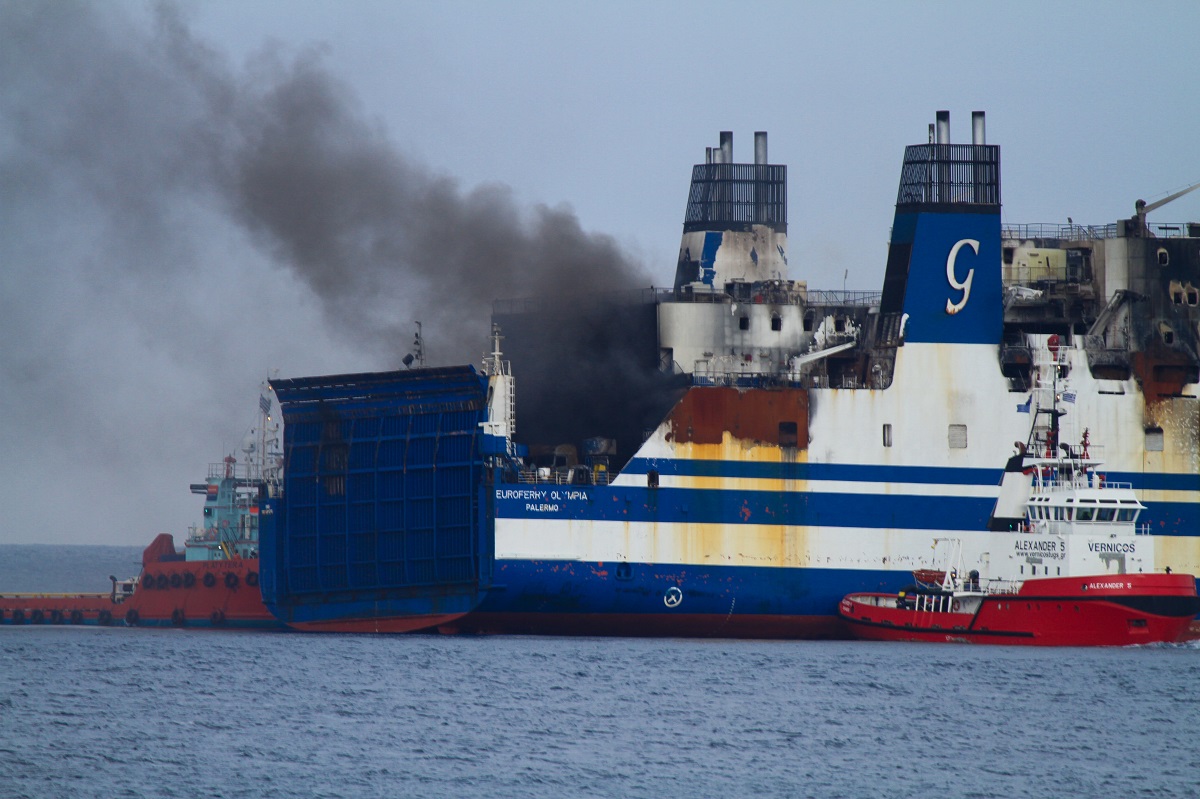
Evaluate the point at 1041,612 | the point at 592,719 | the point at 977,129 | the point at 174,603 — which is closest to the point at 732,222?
the point at 977,129

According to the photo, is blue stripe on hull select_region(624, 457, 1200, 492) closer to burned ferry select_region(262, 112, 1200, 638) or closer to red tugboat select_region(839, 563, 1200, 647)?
burned ferry select_region(262, 112, 1200, 638)

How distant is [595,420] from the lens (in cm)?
6419

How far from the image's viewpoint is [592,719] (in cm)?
4656

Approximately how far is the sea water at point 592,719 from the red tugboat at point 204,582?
23.0ft

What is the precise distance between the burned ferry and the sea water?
1907 millimetres

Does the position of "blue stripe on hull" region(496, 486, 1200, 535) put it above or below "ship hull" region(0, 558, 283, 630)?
above

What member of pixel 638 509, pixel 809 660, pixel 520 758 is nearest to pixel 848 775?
pixel 520 758

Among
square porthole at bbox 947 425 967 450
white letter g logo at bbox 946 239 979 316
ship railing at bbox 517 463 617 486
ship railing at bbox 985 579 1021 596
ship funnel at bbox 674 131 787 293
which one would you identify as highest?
ship funnel at bbox 674 131 787 293

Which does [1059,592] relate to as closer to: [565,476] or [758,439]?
[758,439]

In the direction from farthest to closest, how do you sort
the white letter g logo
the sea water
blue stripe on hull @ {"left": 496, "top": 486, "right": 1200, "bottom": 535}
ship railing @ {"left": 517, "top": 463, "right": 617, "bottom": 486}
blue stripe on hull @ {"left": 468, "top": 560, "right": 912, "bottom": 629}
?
the white letter g logo → ship railing @ {"left": 517, "top": 463, "right": 617, "bottom": 486} → blue stripe on hull @ {"left": 496, "top": 486, "right": 1200, "bottom": 535} → blue stripe on hull @ {"left": 468, "top": 560, "right": 912, "bottom": 629} → the sea water

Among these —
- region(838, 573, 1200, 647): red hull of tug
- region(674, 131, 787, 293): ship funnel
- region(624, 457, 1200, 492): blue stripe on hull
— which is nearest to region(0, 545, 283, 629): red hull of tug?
region(624, 457, 1200, 492): blue stripe on hull

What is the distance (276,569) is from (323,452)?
12.5 feet

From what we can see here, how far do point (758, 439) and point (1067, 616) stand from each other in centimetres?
976

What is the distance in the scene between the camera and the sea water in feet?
132
